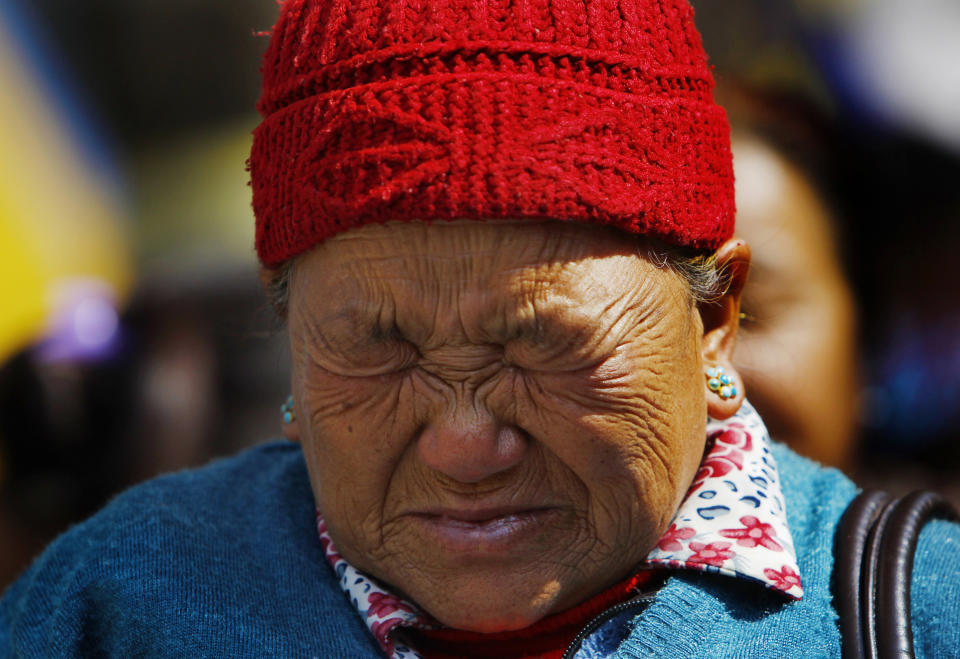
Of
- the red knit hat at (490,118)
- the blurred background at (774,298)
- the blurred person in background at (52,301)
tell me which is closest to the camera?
the red knit hat at (490,118)

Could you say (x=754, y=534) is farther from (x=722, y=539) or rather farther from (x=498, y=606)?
(x=498, y=606)

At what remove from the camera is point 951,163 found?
4.43 meters

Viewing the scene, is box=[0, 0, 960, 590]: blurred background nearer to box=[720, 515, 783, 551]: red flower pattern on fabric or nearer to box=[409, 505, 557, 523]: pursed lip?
box=[720, 515, 783, 551]: red flower pattern on fabric

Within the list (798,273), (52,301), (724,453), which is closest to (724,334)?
(724,453)

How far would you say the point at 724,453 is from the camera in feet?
6.99

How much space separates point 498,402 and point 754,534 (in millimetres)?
→ 589

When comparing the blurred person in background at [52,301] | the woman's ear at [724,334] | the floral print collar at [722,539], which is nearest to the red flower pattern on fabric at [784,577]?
the floral print collar at [722,539]

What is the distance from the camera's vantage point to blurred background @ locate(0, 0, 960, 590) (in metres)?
3.61

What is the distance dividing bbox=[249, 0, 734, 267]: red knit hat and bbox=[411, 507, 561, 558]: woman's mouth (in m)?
0.55

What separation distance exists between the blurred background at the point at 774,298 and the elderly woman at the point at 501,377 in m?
1.13

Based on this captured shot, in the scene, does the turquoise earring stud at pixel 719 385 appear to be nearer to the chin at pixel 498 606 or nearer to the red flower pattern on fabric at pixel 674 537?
the red flower pattern on fabric at pixel 674 537

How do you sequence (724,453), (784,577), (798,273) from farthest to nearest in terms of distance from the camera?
(798,273), (724,453), (784,577)

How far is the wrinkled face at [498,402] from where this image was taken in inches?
70.1

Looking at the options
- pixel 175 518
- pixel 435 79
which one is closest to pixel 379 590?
pixel 175 518
